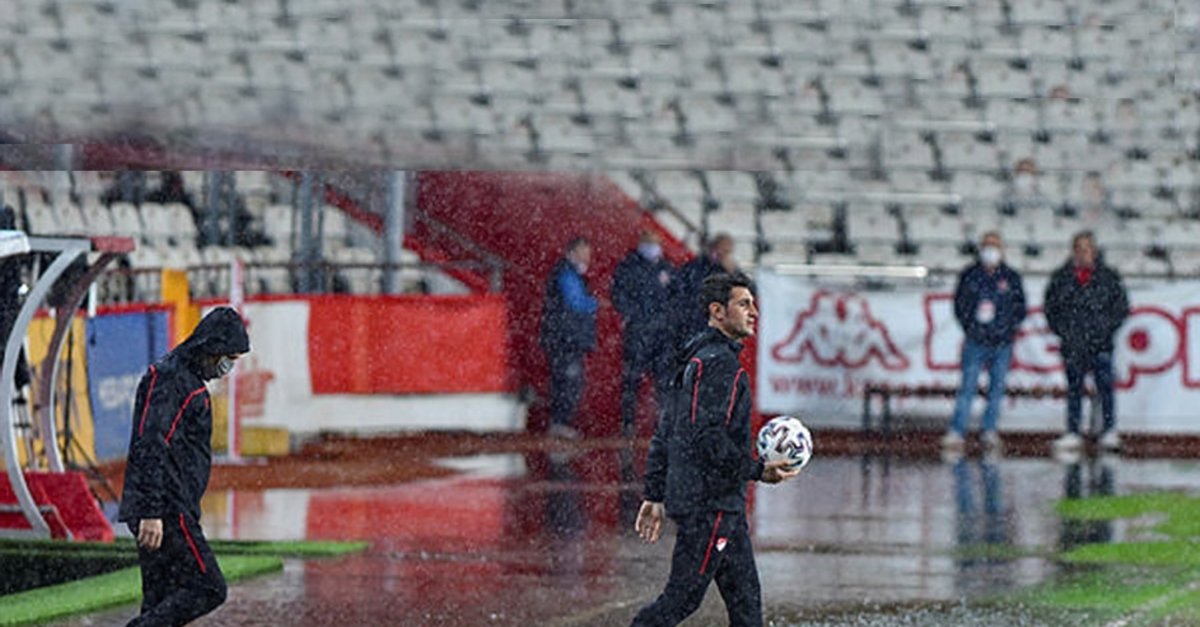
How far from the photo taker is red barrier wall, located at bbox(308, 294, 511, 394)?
22500 mm

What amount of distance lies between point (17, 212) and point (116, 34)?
55.2ft

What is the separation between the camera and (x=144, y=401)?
9812 millimetres

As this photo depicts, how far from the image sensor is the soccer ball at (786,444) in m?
9.45

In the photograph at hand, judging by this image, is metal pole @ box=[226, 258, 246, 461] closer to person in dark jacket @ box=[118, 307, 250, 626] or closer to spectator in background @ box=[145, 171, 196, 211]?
spectator in background @ box=[145, 171, 196, 211]

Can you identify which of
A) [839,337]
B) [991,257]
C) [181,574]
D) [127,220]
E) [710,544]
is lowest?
[181,574]

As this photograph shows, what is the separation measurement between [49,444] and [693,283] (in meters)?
8.93

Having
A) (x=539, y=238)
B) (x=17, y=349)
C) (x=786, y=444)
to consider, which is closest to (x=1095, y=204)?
(x=539, y=238)

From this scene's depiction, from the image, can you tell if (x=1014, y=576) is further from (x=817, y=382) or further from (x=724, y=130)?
(x=817, y=382)

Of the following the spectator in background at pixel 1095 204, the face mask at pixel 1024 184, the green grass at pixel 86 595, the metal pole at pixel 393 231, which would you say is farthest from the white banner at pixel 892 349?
the green grass at pixel 86 595

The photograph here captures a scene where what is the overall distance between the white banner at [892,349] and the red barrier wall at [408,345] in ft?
8.13

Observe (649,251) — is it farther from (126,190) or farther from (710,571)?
(710,571)

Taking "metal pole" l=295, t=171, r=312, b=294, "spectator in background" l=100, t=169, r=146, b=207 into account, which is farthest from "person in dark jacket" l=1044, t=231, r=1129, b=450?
"spectator in background" l=100, t=169, r=146, b=207

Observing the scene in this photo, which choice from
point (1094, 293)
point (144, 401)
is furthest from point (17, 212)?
point (144, 401)

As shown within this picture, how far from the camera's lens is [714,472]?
9281 mm
